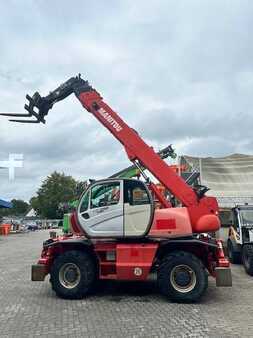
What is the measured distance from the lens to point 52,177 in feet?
295

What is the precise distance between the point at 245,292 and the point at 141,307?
3063 mm

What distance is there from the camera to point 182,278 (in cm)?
994

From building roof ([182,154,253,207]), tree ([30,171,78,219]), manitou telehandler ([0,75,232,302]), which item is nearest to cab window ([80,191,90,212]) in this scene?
manitou telehandler ([0,75,232,302])

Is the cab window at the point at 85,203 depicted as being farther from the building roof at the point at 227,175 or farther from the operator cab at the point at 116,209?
the building roof at the point at 227,175

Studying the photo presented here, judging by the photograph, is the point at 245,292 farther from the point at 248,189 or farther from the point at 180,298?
the point at 248,189

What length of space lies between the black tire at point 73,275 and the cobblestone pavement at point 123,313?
23cm

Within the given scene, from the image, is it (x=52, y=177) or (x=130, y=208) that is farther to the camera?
(x=52, y=177)

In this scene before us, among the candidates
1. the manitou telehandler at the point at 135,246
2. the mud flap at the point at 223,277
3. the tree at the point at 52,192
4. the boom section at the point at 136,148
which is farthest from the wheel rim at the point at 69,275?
the tree at the point at 52,192

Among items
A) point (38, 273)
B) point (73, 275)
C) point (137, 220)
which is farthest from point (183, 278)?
point (38, 273)

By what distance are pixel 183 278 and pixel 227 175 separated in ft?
53.2

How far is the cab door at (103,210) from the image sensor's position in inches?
410

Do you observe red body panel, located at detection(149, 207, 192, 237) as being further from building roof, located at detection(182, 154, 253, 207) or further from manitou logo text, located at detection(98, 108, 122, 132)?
building roof, located at detection(182, 154, 253, 207)

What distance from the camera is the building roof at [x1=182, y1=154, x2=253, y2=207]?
2307 centimetres

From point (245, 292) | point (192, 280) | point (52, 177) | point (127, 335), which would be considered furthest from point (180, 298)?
point (52, 177)
